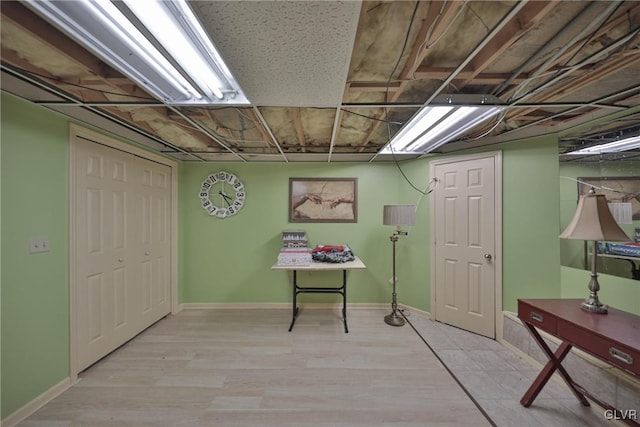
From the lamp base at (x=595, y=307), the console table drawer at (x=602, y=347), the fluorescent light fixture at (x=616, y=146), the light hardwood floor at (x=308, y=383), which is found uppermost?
the fluorescent light fixture at (x=616, y=146)

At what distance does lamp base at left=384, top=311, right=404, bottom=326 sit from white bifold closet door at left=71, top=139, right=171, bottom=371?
3180 millimetres

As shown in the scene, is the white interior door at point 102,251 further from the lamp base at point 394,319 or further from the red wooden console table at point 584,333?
the red wooden console table at point 584,333

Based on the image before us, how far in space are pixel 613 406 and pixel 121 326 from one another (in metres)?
4.52

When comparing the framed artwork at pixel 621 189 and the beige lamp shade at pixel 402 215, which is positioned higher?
the framed artwork at pixel 621 189

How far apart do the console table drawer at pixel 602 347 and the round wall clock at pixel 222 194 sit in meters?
3.67

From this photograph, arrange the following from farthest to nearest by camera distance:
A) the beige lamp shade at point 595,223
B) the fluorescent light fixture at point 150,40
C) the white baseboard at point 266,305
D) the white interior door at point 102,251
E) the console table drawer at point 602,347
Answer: the white baseboard at point 266,305
the white interior door at point 102,251
the beige lamp shade at point 595,223
the console table drawer at point 602,347
the fluorescent light fixture at point 150,40

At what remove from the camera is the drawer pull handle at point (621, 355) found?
1188 millimetres

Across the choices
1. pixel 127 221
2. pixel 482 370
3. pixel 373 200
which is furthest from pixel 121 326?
pixel 482 370

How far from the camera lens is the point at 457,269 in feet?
9.52

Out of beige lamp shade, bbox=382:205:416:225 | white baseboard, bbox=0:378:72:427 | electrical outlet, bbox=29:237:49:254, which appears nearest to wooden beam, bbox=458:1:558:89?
beige lamp shade, bbox=382:205:416:225

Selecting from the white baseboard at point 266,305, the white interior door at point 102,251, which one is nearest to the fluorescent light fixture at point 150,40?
the white interior door at point 102,251

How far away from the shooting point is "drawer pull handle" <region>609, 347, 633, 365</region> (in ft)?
3.90

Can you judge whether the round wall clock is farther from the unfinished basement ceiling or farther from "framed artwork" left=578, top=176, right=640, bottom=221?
"framed artwork" left=578, top=176, right=640, bottom=221

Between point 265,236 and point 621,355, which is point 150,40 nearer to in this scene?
point 265,236
